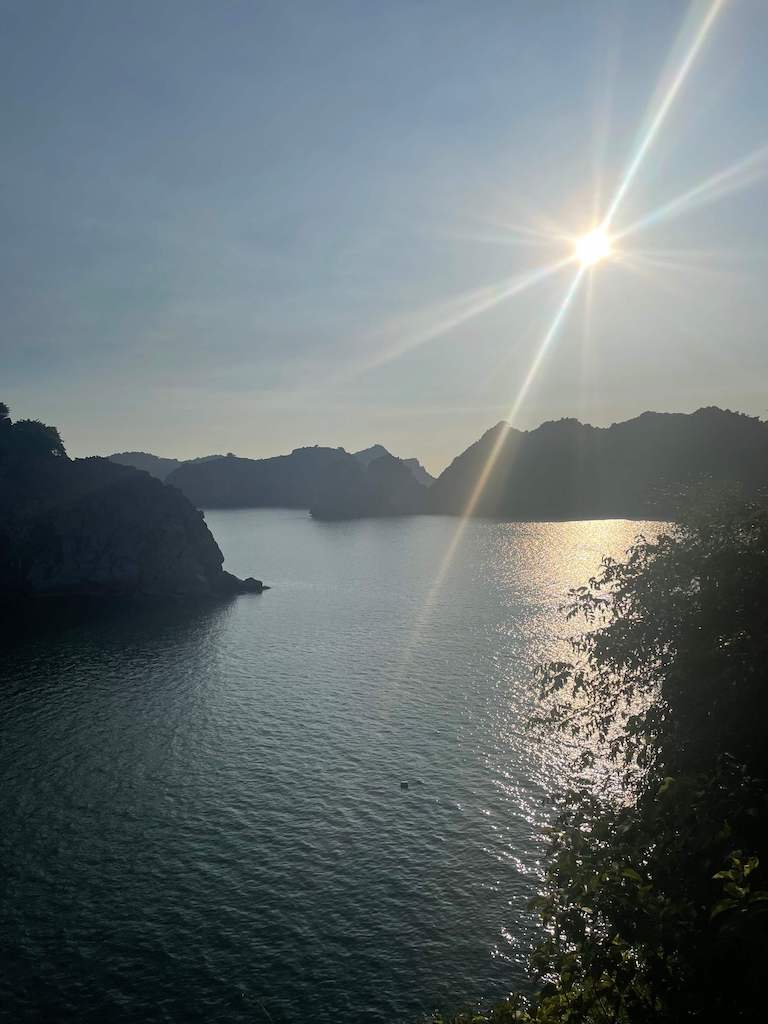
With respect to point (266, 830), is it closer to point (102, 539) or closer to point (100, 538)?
point (102, 539)

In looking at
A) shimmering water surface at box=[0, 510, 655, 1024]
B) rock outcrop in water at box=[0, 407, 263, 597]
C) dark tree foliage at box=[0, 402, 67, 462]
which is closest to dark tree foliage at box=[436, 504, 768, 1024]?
shimmering water surface at box=[0, 510, 655, 1024]

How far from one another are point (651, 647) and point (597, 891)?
952 cm

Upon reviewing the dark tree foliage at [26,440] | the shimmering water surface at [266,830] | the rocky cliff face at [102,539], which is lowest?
the shimmering water surface at [266,830]

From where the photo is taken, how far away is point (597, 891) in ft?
51.8

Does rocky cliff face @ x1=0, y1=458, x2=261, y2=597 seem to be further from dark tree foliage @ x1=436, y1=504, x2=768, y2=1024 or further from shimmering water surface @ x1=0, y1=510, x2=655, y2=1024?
dark tree foliage @ x1=436, y1=504, x2=768, y2=1024

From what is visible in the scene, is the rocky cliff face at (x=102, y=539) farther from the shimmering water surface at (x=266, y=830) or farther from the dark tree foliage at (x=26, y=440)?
the shimmering water surface at (x=266, y=830)

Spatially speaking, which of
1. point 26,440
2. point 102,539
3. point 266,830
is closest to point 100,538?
point 102,539

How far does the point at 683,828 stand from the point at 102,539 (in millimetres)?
159435

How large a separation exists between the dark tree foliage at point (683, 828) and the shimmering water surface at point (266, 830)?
2631 cm

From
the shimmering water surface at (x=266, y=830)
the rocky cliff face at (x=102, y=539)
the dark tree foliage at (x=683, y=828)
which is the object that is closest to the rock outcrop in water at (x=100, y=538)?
the rocky cliff face at (x=102, y=539)

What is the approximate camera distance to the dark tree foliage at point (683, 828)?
47.2 ft

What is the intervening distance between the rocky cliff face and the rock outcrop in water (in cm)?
22

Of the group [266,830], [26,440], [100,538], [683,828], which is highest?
[26,440]

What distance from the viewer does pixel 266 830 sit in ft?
179
